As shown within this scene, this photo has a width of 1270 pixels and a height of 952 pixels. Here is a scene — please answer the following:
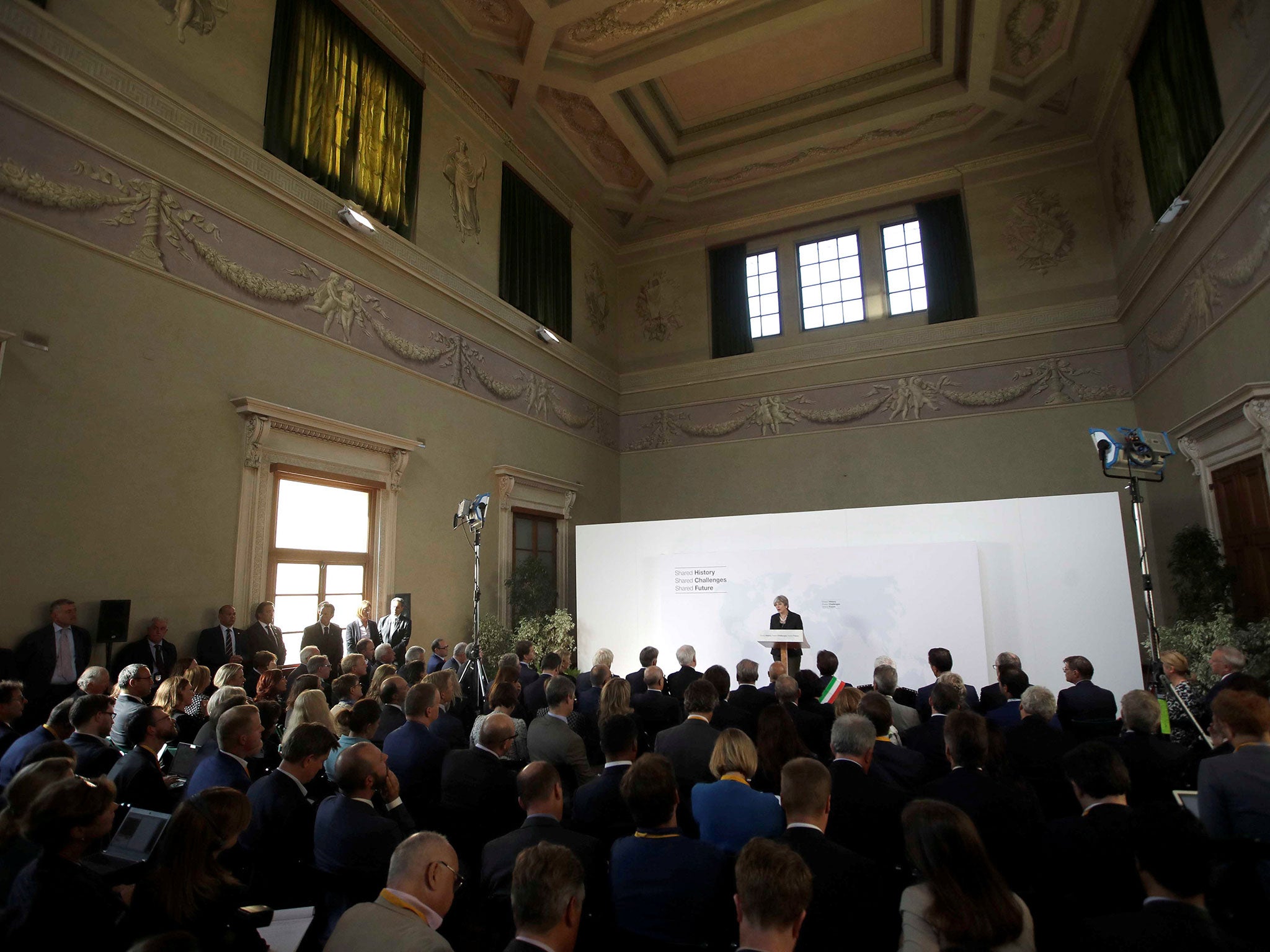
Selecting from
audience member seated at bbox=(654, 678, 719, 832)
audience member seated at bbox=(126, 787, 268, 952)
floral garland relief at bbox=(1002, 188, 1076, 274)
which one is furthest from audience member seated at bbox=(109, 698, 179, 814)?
floral garland relief at bbox=(1002, 188, 1076, 274)

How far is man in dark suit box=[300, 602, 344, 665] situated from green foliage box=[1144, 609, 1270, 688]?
778 centimetres

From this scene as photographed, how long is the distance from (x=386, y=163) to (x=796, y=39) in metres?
5.98

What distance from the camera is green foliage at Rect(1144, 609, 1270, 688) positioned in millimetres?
6093

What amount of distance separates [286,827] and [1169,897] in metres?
2.83

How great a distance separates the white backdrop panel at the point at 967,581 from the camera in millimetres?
7535

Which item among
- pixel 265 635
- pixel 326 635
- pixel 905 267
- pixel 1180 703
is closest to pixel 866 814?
pixel 1180 703

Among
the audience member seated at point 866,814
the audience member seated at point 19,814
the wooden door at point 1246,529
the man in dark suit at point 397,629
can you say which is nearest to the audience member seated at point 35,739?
the audience member seated at point 19,814

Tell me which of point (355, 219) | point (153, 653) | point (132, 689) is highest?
point (355, 219)

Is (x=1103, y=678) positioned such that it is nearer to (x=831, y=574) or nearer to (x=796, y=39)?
(x=831, y=574)

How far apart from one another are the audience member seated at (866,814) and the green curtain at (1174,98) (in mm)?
7863

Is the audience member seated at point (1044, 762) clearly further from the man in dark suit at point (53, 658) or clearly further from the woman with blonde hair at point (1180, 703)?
the man in dark suit at point (53, 658)

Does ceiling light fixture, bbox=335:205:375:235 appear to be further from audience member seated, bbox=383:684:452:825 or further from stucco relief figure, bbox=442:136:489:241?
audience member seated, bbox=383:684:452:825

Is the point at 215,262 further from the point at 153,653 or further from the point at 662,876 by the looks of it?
the point at 662,876

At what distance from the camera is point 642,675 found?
5.38 meters
